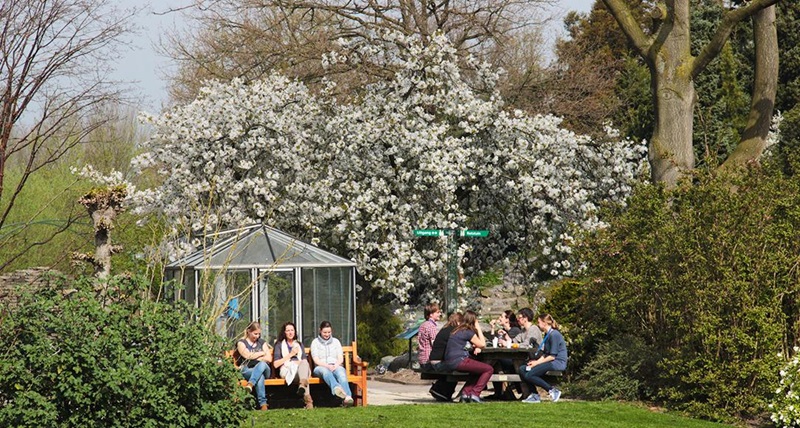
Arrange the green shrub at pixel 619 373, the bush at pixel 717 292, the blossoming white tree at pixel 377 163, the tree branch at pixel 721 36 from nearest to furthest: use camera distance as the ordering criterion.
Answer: the bush at pixel 717 292 < the green shrub at pixel 619 373 < the tree branch at pixel 721 36 < the blossoming white tree at pixel 377 163

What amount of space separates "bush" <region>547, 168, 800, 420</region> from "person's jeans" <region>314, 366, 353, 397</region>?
3.53 metres

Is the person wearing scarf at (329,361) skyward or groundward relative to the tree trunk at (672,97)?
groundward

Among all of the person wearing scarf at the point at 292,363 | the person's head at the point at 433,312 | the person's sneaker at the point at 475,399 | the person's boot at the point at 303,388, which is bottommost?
the person's sneaker at the point at 475,399

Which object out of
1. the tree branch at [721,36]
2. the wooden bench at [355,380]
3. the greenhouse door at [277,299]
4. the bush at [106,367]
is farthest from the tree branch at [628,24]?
the bush at [106,367]

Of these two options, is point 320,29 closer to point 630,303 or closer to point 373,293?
point 373,293

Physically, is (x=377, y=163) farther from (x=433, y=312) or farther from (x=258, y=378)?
(x=258, y=378)

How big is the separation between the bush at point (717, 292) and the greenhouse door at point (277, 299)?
4888 mm

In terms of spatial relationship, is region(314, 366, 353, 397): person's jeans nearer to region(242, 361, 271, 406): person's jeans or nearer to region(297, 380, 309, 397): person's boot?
region(297, 380, 309, 397): person's boot

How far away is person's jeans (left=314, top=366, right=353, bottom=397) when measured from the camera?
14.0 metres

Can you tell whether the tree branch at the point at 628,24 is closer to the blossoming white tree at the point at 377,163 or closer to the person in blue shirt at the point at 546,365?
the blossoming white tree at the point at 377,163

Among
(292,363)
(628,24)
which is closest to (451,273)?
(628,24)

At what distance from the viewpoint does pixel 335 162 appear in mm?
20500

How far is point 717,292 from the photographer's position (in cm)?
1344

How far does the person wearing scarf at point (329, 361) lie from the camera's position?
14062 mm
